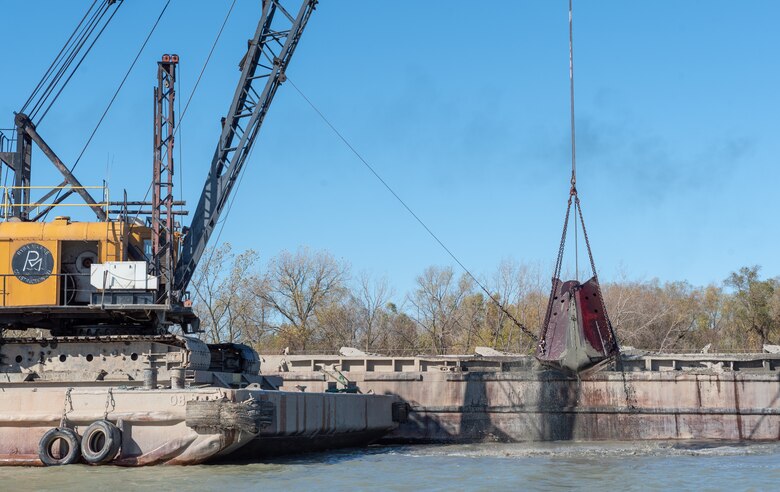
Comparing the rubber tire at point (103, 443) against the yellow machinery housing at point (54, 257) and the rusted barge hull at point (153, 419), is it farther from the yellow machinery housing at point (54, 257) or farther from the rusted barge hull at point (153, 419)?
the yellow machinery housing at point (54, 257)

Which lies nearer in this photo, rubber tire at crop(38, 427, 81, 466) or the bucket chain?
rubber tire at crop(38, 427, 81, 466)

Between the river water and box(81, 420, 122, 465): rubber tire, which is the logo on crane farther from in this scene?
the river water

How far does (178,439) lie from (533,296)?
4228 cm

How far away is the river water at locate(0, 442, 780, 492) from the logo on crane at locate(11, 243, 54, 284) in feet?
15.3

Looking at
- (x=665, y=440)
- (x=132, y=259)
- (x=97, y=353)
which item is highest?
(x=132, y=259)

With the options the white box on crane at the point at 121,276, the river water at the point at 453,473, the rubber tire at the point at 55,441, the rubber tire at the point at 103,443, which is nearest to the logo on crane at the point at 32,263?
the white box on crane at the point at 121,276

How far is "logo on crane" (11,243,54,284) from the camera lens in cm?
2150

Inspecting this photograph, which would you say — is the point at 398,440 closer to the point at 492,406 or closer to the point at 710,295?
the point at 492,406

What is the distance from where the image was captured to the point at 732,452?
2362cm

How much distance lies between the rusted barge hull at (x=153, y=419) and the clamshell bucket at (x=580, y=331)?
Answer: 689 cm

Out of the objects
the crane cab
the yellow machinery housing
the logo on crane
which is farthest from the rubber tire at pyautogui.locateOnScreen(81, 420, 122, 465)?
the logo on crane

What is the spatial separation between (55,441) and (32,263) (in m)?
4.61

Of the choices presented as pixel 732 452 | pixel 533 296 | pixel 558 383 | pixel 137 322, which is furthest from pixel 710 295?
pixel 137 322

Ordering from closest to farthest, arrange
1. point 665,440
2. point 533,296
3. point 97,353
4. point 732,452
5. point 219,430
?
1. point 219,430
2. point 97,353
3. point 732,452
4. point 665,440
5. point 533,296
